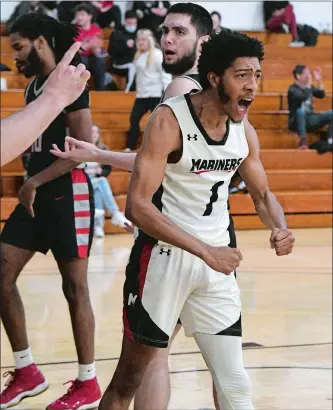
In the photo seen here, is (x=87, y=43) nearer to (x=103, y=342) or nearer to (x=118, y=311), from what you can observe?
(x=118, y=311)

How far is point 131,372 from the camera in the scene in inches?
145

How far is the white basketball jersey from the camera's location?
3.59 m

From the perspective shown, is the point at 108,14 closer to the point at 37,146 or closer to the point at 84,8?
the point at 84,8

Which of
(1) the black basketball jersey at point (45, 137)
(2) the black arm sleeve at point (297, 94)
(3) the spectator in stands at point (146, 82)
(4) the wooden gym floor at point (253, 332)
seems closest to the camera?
(1) the black basketball jersey at point (45, 137)

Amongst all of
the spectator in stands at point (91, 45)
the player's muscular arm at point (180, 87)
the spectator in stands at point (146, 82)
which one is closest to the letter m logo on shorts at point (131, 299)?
the player's muscular arm at point (180, 87)

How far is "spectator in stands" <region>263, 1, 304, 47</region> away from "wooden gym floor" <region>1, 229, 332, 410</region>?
24.1ft

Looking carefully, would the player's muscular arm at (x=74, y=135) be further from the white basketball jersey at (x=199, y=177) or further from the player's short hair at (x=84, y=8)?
the player's short hair at (x=84, y=8)

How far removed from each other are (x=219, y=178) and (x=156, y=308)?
1.81ft

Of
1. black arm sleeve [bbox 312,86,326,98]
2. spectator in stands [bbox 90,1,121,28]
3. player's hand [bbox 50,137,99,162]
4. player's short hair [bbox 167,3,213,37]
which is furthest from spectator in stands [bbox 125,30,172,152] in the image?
player's hand [bbox 50,137,99,162]

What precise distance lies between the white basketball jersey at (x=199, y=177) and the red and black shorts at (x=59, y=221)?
53.5 inches

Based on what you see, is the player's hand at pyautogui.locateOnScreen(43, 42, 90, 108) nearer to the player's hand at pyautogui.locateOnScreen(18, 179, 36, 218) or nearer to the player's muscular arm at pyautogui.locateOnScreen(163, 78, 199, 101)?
the player's muscular arm at pyautogui.locateOnScreen(163, 78, 199, 101)

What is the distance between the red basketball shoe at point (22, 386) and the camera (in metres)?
5.08

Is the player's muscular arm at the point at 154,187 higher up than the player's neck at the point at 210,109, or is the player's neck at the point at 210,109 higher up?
the player's neck at the point at 210,109

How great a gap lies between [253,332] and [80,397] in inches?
83.5
